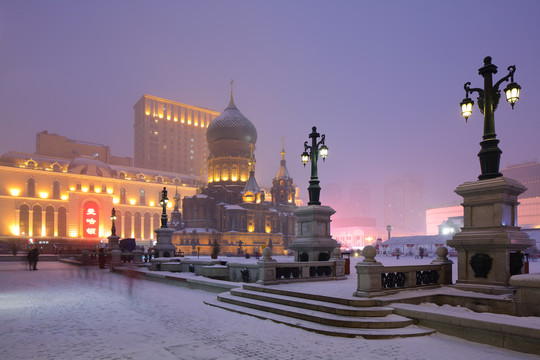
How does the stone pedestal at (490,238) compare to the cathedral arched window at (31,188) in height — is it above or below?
below

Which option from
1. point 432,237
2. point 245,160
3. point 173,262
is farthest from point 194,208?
point 173,262

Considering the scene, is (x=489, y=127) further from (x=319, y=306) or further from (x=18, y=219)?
(x=18, y=219)

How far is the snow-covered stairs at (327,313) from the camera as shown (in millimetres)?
8195

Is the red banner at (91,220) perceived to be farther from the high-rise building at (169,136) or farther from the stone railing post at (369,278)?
the stone railing post at (369,278)

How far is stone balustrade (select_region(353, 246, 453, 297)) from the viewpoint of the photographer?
9.73m

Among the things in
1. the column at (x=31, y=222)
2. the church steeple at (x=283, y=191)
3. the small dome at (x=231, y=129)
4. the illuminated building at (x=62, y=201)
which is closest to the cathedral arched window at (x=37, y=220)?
the illuminated building at (x=62, y=201)

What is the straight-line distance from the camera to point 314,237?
17703mm

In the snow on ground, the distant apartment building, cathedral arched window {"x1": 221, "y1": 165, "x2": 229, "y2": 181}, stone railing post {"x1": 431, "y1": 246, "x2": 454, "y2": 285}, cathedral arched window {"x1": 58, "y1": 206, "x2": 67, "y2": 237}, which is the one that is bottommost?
cathedral arched window {"x1": 58, "y1": 206, "x2": 67, "y2": 237}

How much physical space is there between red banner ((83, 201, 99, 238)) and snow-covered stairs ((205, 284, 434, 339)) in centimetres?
7405

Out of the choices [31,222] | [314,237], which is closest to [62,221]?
[31,222]

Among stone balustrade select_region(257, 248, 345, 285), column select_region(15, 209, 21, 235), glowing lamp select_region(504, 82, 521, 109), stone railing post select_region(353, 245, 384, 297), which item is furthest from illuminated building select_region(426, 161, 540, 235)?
column select_region(15, 209, 21, 235)

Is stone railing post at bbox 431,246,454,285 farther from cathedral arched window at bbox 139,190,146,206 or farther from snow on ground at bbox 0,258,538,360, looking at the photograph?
cathedral arched window at bbox 139,190,146,206

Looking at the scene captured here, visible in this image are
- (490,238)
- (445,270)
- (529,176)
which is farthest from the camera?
(529,176)

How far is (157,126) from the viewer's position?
139m
